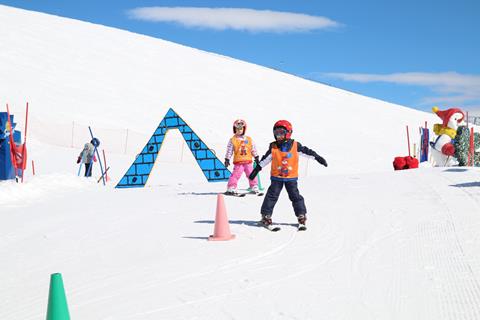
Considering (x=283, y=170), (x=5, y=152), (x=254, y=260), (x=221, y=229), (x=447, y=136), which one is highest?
(x=447, y=136)

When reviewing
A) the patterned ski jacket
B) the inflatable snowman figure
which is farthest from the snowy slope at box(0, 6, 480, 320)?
the inflatable snowman figure

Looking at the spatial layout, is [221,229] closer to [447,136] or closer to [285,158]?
[285,158]

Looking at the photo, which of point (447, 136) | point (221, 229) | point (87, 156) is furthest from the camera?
point (447, 136)

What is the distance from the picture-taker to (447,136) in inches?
802

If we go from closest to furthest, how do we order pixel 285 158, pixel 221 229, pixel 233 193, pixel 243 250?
pixel 243 250 < pixel 221 229 < pixel 285 158 < pixel 233 193

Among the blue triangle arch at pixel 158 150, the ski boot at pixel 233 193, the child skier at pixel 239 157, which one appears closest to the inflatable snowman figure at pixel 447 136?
the blue triangle arch at pixel 158 150

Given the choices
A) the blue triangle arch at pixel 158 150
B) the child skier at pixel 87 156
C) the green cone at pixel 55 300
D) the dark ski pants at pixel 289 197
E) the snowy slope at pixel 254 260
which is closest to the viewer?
the green cone at pixel 55 300

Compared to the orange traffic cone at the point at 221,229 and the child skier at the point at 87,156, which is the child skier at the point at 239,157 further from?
the child skier at the point at 87,156

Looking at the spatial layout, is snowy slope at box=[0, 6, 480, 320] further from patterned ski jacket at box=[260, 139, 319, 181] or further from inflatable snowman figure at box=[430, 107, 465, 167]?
inflatable snowman figure at box=[430, 107, 465, 167]

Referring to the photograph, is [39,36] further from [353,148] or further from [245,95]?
[353,148]

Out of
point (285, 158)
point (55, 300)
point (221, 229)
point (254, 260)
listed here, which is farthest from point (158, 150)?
point (55, 300)

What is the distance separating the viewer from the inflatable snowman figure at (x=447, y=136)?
20.1 metres

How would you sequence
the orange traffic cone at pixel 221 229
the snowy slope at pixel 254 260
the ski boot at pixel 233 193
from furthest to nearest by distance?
the ski boot at pixel 233 193
the orange traffic cone at pixel 221 229
the snowy slope at pixel 254 260

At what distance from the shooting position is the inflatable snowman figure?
20.1m
